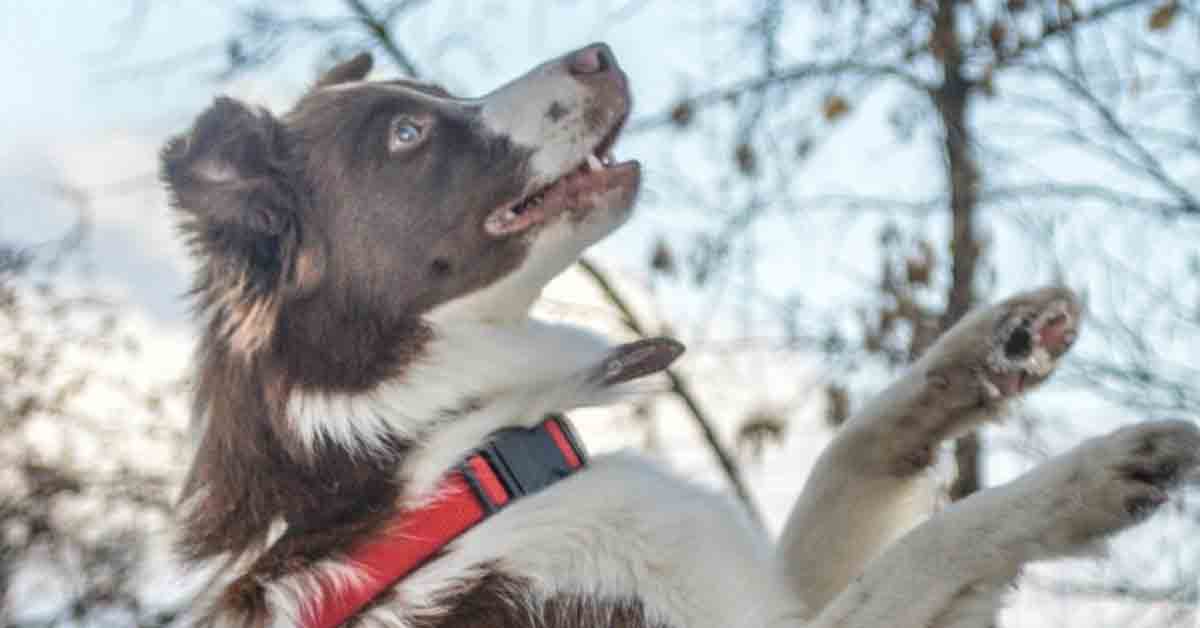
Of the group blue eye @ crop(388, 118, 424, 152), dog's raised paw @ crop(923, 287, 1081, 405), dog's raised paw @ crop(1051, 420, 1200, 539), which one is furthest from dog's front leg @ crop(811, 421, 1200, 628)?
blue eye @ crop(388, 118, 424, 152)

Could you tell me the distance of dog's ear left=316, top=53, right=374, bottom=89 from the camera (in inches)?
201

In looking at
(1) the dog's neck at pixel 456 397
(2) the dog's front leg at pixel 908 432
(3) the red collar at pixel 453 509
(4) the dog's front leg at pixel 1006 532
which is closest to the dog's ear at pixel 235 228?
(1) the dog's neck at pixel 456 397

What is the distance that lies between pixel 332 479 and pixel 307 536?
6.1 inches

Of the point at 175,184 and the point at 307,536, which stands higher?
the point at 175,184

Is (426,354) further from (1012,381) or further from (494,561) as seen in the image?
(1012,381)

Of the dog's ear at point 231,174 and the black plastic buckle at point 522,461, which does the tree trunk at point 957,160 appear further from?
the dog's ear at point 231,174

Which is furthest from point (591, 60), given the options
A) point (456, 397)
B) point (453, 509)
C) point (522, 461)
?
point (453, 509)

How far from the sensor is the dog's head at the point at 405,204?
4.20 metres

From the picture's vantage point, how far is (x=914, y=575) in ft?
11.6

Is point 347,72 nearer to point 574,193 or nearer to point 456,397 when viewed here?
point 574,193

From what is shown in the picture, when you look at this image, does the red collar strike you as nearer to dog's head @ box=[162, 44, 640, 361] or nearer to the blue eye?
dog's head @ box=[162, 44, 640, 361]

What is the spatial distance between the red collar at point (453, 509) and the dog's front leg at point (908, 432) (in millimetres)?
646

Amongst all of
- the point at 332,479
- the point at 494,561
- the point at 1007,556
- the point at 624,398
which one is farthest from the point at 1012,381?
the point at 332,479

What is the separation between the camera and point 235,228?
4234 millimetres
